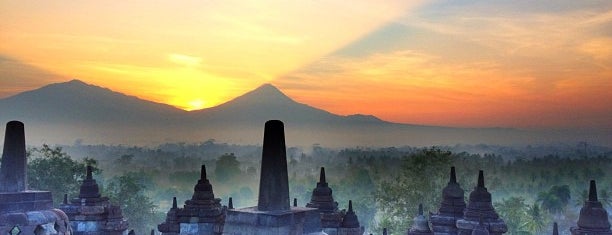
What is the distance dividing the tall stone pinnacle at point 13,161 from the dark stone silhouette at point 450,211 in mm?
14704

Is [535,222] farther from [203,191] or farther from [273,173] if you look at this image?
[273,173]

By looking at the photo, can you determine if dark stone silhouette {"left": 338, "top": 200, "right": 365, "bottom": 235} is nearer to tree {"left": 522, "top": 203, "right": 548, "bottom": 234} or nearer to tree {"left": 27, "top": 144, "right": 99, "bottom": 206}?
tree {"left": 27, "top": 144, "right": 99, "bottom": 206}

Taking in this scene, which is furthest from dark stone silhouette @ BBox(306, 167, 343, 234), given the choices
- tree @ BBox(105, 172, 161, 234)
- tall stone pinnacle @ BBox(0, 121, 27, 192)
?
tree @ BBox(105, 172, 161, 234)

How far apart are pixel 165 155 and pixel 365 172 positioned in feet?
270

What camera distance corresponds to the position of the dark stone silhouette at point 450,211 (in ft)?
72.6

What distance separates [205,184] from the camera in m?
20.9

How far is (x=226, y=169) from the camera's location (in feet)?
376

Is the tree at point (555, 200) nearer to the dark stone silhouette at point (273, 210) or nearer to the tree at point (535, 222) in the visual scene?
the tree at point (535, 222)

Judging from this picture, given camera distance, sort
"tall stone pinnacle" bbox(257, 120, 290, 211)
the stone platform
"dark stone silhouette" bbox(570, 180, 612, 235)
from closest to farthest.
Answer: the stone platform, "tall stone pinnacle" bbox(257, 120, 290, 211), "dark stone silhouette" bbox(570, 180, 612, 235)

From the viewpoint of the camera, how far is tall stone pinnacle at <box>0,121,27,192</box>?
45.7 ft

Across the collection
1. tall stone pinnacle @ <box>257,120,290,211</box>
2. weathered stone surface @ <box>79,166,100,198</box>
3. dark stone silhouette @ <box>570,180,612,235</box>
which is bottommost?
dark stone silhouette @ <box>570,180,612,235</box>

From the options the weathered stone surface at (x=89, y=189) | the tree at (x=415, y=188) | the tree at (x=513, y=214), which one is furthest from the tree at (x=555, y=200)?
the weathered stone surface at (x=89, y=189)

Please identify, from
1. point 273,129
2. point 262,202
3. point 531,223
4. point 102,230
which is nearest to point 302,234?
point 262,202

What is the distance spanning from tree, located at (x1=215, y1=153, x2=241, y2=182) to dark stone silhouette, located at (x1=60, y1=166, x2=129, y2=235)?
8935 centimetres
